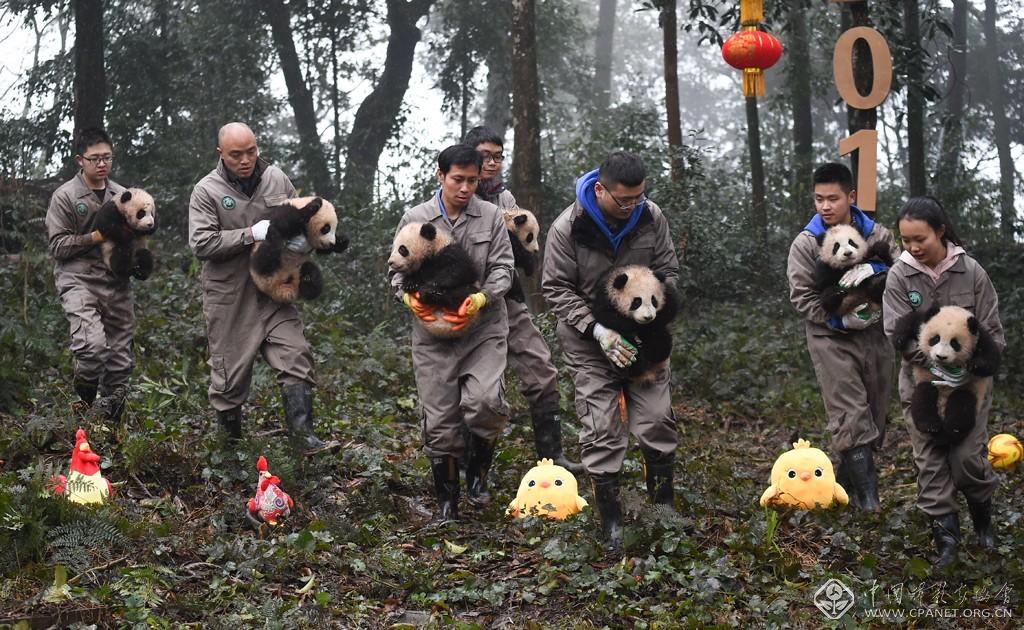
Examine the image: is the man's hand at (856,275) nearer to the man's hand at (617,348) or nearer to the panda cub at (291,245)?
the man's hand at (617,348)

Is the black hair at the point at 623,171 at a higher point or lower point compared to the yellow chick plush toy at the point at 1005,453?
higher

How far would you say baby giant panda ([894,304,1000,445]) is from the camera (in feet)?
18.1

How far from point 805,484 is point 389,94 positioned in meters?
16.5

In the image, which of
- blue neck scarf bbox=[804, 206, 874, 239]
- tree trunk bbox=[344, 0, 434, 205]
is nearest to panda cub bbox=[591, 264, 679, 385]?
blue neck scarf bbox=[804, 206, 874, 239]

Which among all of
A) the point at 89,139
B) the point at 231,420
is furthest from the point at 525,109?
the point at 231,420

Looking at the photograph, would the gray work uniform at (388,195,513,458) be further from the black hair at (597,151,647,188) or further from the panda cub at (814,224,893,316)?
the panda cub at (814,224,893,316)

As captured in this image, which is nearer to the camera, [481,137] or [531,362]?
[531,362]

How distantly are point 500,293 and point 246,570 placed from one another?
2.21 metres

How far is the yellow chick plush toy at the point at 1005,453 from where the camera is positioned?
8.05 m

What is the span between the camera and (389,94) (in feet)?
71.1

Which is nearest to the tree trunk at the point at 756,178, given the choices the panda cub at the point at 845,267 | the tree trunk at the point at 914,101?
the tree trunk at the point at 914,101

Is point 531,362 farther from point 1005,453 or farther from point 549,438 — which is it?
point 1005,453

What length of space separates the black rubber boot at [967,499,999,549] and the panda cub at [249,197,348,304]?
13.8 ft

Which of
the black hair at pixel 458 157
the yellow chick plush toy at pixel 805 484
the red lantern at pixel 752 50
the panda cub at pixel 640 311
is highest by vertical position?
the red lantern at pixel 752 50
